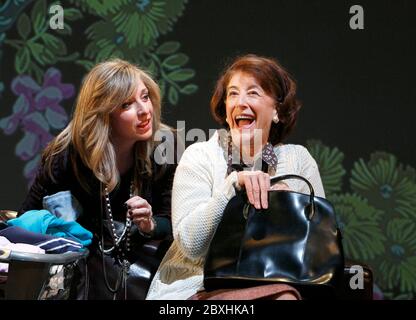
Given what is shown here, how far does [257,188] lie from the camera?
2172mm

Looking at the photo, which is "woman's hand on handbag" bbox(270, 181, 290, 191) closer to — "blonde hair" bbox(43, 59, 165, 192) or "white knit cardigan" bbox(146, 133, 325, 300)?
"white knit cardigan" bbox(146, 133, 325, 300)

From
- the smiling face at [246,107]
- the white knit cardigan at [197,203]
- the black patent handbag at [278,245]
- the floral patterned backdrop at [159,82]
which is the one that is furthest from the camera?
the floral patterned backdrop at [159,82]

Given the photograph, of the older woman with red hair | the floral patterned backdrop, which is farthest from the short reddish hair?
the floral patterned backdrop

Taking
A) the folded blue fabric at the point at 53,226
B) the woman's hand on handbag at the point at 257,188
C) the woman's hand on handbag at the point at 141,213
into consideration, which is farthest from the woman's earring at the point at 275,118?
the folded blue fabric at the point at 53,226

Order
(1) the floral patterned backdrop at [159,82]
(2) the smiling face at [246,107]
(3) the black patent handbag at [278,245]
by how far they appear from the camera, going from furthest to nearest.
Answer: (1) the floral patterned backdrop at [159,82], (2) the smiling face at [246,107], (3) the black patent handbag at [278,245]

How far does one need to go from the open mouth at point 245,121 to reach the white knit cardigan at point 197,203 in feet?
0.37

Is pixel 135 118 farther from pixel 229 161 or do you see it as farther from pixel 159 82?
pixel 159 82

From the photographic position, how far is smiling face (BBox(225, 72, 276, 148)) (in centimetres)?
245

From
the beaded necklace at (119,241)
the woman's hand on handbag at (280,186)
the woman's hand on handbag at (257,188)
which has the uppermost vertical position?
the woman's hand on handbag at (257,188)

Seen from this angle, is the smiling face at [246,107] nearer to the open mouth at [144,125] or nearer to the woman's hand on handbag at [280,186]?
the woman's hand on handbag at [280,186]

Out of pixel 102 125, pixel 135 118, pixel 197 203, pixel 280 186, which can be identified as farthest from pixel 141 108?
pixel 280 186

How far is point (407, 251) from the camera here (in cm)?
331

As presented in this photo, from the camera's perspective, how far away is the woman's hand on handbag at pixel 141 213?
97.3 inches

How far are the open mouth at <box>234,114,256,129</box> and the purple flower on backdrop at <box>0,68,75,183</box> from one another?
3.67 feet
